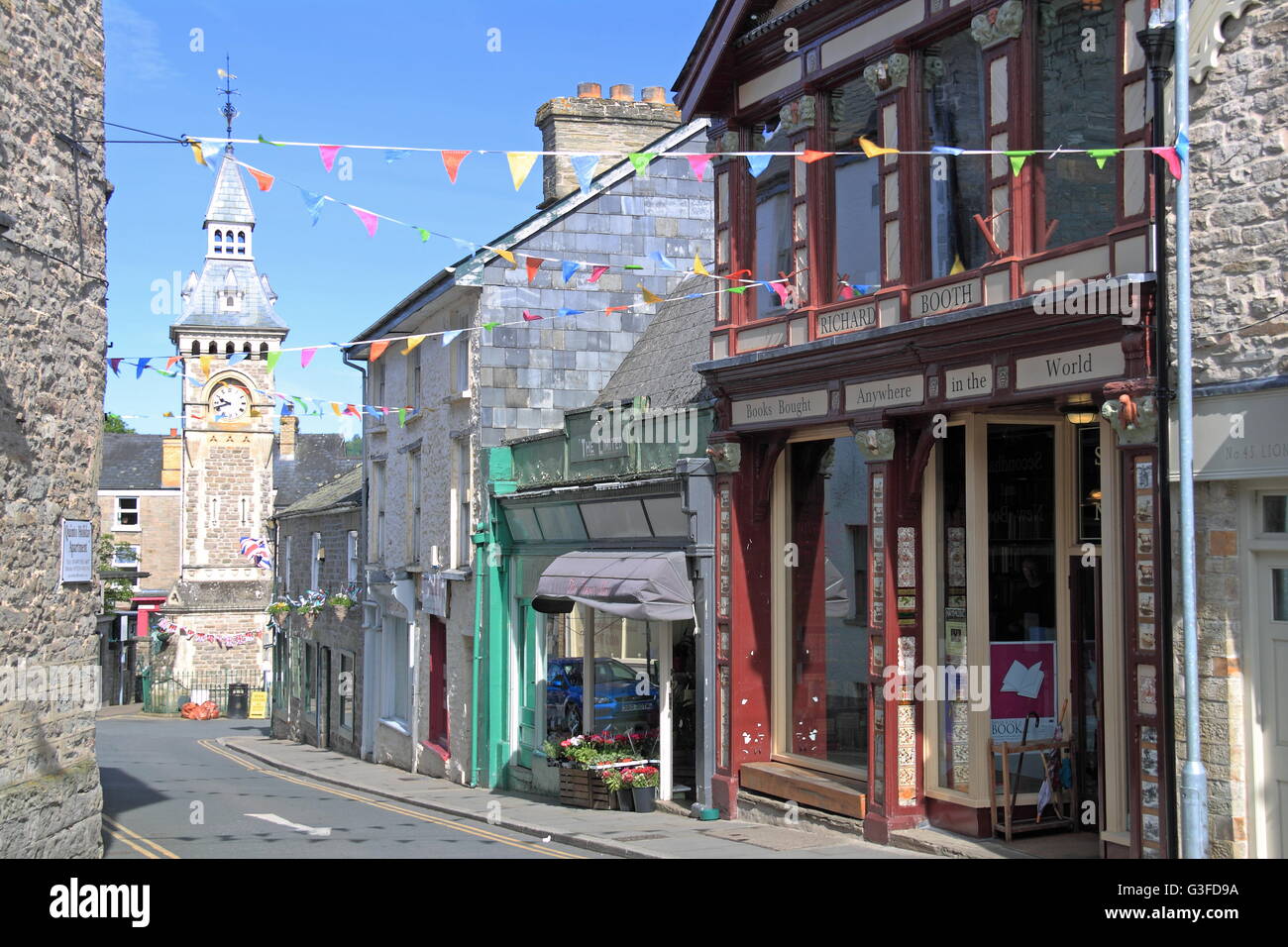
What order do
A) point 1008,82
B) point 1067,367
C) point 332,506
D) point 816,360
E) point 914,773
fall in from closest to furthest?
1. point 1067,367
2. point 1008,82
3. point 914,773
4. point 816,360
5. point 332,506

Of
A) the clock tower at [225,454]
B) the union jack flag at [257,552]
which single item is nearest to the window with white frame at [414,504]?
the union jack flag at [257,552]

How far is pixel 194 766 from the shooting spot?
27.2 meters

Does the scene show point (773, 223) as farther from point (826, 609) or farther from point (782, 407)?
point (826, 609)

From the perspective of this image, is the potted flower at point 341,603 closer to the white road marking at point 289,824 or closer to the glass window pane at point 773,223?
the white road marking at point 289,824

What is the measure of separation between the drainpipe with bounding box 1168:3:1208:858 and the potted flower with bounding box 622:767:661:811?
8210 millimetres

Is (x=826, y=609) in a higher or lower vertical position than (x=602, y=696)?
higher

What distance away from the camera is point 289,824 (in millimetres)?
15859

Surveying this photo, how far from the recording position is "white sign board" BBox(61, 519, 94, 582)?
37.8 ft

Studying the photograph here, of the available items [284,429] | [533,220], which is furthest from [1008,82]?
[284,429]

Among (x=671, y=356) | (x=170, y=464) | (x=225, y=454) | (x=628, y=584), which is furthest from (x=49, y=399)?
(x=170, y=464)

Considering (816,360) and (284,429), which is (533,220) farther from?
(284,429)

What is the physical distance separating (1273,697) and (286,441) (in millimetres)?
59492

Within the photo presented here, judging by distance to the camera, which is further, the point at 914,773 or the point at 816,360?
the point at 816,360
